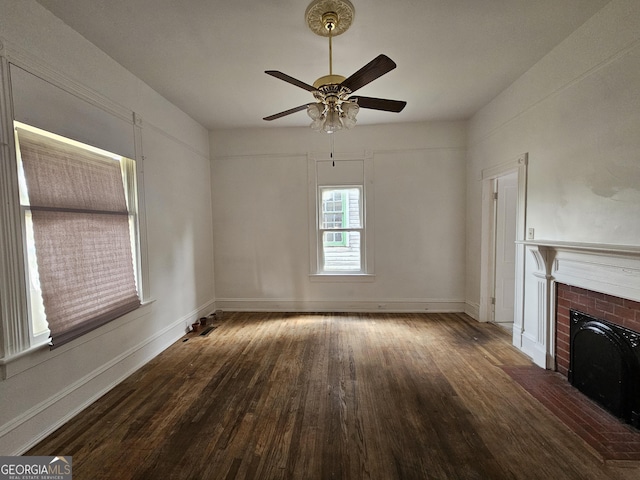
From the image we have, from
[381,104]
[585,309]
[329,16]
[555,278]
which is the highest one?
[329,16]

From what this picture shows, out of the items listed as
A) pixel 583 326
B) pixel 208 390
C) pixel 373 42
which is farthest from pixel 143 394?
pixel 583 326

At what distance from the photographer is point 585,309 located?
235cm

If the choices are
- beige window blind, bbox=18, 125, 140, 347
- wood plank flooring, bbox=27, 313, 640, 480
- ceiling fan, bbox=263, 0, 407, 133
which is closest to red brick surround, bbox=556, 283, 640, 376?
wood plank flooring, bbox=27, 313, 640, 480

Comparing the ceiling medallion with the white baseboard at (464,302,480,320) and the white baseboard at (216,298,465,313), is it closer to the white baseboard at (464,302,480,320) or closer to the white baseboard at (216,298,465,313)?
the white baseboard at (216,298,465,313)

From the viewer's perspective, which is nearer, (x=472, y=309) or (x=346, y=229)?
(x=472, y=309)

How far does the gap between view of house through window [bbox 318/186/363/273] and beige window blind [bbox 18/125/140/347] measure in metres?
2.73

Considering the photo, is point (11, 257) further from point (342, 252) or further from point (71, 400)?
point (342, 252)

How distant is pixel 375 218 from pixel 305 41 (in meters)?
2.70

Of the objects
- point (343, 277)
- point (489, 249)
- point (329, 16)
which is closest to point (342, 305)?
point (343, 277)

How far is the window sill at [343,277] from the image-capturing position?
179 inches

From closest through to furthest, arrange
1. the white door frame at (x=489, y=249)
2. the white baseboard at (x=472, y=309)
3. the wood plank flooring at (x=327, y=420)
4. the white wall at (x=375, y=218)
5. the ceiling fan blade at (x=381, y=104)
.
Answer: the wood plank flooring at (x=327, y=420) < the ceiling fan blade at (x=381, y=104) < the white door frame at (x=489, y=249) < the white baseboard at (x=472, y=309) < the white wall at (x=375, y=218)

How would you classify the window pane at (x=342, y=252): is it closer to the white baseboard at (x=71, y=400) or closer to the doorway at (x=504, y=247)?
the doorway at (x=504, y=247)

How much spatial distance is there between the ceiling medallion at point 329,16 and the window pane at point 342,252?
2883 mm

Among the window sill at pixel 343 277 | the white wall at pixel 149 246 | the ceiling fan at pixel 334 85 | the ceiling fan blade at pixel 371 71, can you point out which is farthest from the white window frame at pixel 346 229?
the ceiling fan blade at pixel 371 71
